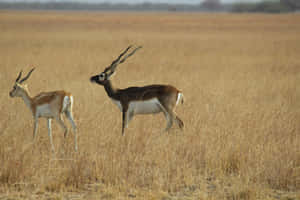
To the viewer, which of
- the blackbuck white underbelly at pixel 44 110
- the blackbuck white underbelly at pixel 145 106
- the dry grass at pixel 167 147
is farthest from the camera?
the blackbuck white underbelly at pixel 145 106

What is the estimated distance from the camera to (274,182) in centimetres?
488

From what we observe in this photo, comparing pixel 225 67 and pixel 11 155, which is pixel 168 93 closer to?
pixel 11 155

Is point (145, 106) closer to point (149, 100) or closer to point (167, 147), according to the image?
point (149, 100)

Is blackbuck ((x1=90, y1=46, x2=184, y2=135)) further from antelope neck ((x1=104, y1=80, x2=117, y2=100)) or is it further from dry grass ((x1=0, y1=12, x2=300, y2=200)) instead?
dry grass ((x1=0, y1=12, x2=300, y2=200))

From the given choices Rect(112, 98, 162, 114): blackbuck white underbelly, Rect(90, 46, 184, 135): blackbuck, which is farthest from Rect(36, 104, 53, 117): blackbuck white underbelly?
Rect(112, 98, 162, 114): blackbuck white underbelly

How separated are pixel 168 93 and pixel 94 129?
1253 mm

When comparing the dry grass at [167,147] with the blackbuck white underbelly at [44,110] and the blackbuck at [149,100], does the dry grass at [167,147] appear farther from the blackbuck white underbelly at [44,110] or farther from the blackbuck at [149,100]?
the blackbuck white underbelly at [44,110]

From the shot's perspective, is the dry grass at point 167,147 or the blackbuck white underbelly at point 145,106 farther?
the blackbuck white underbelly at point 145,106

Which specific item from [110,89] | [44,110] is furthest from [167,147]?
[44,110]

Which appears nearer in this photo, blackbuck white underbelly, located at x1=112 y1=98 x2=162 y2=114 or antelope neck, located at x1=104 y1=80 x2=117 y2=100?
blackbuck white underbelly, located at x1=112 y1=98 x2=162 y2=114

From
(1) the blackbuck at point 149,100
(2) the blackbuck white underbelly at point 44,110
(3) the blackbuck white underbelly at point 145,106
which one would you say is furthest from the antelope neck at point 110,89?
(2) the blackbuck white underbelly at point 44,110

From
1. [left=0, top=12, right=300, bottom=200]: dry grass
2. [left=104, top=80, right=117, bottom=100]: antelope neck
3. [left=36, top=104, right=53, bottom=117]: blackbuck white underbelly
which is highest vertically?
[left=104, top=80, right=117, bottom=100]: antelope neck

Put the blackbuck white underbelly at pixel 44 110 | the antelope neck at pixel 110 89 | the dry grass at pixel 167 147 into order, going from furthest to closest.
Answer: the antelope neck at pixel 110 89 → the blackbuck white underbelly at pixel 44 110 → the dry grass at pixel 167 147

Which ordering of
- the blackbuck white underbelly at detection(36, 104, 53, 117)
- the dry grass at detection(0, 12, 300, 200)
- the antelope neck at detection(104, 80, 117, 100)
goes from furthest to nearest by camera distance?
the antelope neck at detection(104, 80, 117, 100), the blackbuck white underbelly at detection(36, 104, 53, 117), the dry grass at detection(0, 12, 300, 200)
